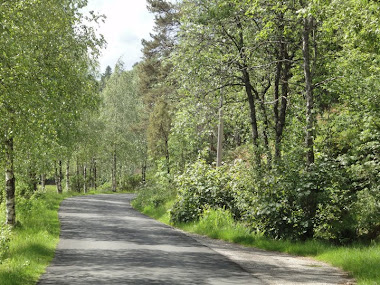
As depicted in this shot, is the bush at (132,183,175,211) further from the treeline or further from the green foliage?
the green foliage

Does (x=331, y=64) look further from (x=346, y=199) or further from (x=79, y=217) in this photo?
(x=79, y=217)

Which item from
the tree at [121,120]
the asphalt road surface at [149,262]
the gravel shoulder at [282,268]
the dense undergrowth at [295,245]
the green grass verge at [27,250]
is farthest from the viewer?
the tree at [121,120]

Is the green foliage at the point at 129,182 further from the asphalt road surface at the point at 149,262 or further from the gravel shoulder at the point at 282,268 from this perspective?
the gravel shoulder at the point at 282,268

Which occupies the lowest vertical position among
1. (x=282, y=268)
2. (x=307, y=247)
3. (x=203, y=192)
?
(x=282, y=268)

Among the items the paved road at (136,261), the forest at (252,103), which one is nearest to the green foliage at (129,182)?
the forest at (252,103)

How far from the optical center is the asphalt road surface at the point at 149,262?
351 inches

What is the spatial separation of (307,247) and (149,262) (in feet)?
15.8

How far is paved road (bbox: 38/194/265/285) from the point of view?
8.87 metres

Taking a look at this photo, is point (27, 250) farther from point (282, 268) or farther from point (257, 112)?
point (257, 112)

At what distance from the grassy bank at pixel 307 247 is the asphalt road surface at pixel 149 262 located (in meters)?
0.58

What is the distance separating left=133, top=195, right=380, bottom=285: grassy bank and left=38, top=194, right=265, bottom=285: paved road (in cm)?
143

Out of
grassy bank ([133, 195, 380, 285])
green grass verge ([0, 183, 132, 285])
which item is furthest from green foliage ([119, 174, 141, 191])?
grassy bank ([133, 195, 380, 285])

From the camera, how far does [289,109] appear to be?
19266 mm

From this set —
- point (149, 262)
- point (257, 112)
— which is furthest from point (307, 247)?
point (257, 112)
